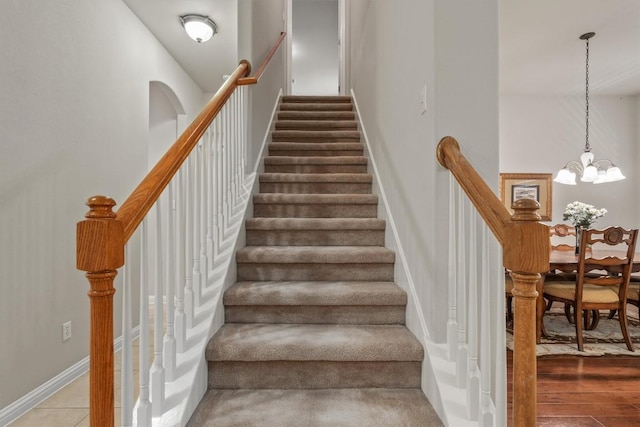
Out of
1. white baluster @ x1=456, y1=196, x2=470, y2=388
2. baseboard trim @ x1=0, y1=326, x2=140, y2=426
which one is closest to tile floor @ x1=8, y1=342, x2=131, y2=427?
baseboard trim @ x1=0, y1=326, x2=140, y2=426

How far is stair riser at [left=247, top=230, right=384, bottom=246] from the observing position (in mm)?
2418

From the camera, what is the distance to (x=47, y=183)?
2.17 meters

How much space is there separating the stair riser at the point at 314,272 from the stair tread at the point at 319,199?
0.64 m

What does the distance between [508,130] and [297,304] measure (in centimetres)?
491

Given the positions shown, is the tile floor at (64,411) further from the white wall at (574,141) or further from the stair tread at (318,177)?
the white wall at (574,141)

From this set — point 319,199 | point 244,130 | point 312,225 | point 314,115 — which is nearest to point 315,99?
point 314,115

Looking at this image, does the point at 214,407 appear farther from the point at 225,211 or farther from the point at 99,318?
the point at 225,211

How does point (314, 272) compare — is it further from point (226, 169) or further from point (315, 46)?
point (315, 46)

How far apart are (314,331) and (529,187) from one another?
188 inches

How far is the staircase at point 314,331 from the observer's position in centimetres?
147

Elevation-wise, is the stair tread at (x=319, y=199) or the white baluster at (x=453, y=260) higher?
the stair tread at (x=319, y=199)

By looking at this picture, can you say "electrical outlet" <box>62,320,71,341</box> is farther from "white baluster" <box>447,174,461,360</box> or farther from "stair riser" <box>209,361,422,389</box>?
"white baluster" <box>447,174,461,360</box>

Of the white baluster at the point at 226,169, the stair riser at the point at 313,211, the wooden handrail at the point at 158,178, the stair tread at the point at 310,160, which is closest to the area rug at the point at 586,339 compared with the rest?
the stair riser at the point at 313,211

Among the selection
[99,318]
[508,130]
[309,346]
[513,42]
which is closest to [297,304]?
[309,346]
